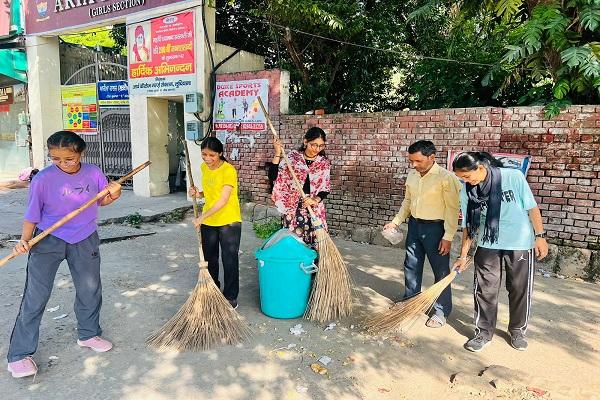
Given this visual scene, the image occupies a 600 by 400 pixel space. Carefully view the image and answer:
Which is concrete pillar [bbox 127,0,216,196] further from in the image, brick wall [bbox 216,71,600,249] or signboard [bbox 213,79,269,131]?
brick wall [bbox 216,71,600,249]

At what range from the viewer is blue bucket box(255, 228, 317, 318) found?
3.47m

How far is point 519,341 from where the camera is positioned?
3.19m

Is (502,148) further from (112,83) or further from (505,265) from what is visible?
(112,83)

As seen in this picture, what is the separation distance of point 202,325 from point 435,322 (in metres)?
1.86

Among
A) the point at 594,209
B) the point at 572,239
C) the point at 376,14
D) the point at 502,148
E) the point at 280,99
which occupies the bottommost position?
the point at 572,239

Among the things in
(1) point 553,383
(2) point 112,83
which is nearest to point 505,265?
(1) point 553,383

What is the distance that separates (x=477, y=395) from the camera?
2645mm

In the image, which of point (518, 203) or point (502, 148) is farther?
point (502, 148)

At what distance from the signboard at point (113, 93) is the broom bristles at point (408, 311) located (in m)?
7.76

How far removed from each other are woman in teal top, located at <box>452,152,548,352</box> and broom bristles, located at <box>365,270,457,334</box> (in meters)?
0.21

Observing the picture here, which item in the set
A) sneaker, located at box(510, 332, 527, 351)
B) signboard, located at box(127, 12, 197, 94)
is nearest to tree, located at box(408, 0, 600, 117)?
sneaker, located at box(510, 332, 527, 351)

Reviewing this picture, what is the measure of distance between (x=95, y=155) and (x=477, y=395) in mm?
9444

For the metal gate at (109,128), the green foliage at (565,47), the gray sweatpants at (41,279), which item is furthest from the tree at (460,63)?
the metal gate at (109,128)

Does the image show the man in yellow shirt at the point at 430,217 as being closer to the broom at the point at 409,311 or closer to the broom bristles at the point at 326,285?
the broom at the point at 409,311
